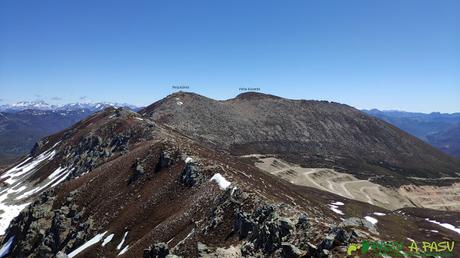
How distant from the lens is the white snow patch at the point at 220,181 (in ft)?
158

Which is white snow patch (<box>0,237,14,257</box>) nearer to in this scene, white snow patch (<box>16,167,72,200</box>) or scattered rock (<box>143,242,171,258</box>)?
white snow patch (<box>16,167,72,200</box>)

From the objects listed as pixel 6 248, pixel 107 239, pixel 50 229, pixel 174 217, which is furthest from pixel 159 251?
pixel 6 248

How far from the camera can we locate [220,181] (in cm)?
5047

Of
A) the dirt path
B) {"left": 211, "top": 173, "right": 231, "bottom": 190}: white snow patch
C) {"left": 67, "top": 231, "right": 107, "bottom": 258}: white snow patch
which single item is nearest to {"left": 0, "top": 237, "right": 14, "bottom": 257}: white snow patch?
{"left": 67, "top": 231, "right": 107, "bottom": 258}: white snow patch

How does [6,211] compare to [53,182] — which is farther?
[53,182]

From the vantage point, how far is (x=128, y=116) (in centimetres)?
12588

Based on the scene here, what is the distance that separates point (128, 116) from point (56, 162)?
26384 mm

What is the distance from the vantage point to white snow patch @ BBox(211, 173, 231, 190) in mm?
48253

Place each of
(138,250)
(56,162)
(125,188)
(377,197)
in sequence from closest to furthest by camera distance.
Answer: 1. (138,250)
2. (125,188)
3. (56,162)
4. (377,197)

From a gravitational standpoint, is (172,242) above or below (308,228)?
below

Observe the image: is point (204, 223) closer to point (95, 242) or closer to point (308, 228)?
point (308, 228)

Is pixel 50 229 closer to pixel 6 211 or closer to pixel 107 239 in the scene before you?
pixel 107 239

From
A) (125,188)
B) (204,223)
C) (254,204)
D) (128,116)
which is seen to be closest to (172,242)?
(204,223)

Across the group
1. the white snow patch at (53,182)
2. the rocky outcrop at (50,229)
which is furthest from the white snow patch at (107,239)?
the white snow patch at (53,182)
